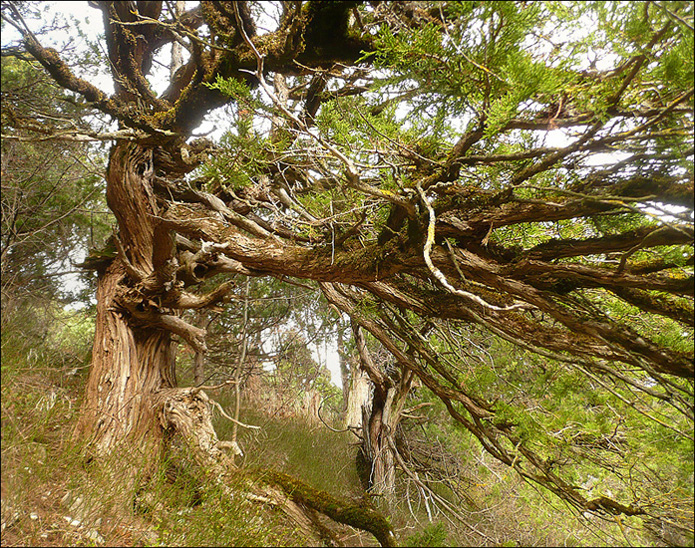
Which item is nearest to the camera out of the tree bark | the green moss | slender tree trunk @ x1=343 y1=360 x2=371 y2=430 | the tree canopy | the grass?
the tree canopy

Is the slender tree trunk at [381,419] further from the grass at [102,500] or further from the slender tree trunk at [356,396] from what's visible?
the slender tree trunk at [356,396]

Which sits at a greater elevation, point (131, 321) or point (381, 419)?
point (131, 321)

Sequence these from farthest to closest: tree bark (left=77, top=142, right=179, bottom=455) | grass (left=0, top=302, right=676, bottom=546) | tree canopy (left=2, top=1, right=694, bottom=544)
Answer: tree bark (left=77, top=142, right=179, bottom=455), grass (left=0, top=302, right=676, bottom=546), tree canopy (left=2, top=1, right=694, bottom=544)

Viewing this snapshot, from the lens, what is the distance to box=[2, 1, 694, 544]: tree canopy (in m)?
1.35

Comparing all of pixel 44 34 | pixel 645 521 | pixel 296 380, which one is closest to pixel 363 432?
pixel 296 380

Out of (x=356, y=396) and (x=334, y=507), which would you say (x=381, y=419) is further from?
(x=356, y=396)

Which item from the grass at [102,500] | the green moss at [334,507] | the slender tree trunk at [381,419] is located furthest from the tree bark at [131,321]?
the slender tree trunk at [381,419]

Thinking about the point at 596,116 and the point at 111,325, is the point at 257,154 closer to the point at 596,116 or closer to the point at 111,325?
the point at 596,116

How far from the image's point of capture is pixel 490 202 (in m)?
1.82

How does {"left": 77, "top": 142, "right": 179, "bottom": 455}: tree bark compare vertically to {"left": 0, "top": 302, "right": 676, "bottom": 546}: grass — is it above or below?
above

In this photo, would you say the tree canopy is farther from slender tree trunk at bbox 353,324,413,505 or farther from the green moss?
slender tree trunk at bbox 353,324,413,505

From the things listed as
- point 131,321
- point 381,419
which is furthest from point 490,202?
point 381,419

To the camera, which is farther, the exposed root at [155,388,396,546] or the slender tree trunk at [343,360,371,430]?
the slender tree trunk at [343,360,371,430]

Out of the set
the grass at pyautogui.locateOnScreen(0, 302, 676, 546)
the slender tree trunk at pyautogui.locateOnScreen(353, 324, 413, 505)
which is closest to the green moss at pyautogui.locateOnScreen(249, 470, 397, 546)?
the grass at pyautogui.locateOnScreen(0, 302, 676, 546)
